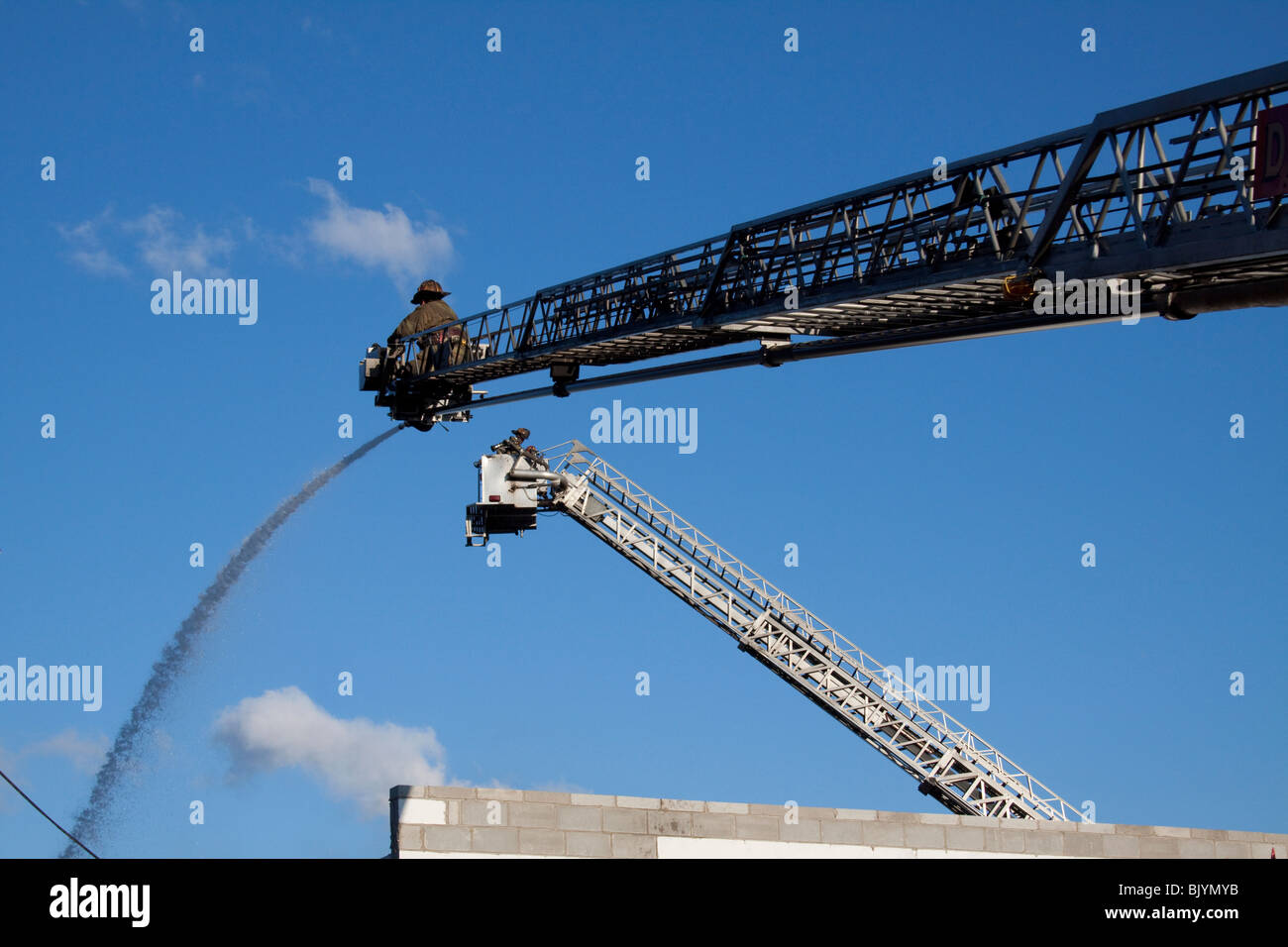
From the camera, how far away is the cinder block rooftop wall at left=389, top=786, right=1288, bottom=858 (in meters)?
18.3

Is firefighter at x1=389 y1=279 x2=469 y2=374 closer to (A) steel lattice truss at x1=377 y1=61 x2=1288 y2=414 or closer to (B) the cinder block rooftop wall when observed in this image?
(A) steel lattice truss at x1=377 y1=61 x2=1288 y2=414

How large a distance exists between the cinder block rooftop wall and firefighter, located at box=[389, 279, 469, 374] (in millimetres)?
20162

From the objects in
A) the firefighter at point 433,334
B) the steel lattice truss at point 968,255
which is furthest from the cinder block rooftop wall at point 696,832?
the firefighter at point 433,334

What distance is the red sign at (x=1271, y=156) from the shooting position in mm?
15883

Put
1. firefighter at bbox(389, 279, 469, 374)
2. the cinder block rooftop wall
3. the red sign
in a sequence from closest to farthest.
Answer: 1. the red sign
2. the cinder block rooftop wall
3. firefighter at bbox(389, 279, 469, 374)

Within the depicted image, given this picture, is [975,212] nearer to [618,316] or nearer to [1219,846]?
[1219,846]

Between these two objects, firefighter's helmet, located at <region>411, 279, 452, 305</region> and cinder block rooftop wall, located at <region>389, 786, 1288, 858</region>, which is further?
firefighter's helmet, located at <region>411, 279, 452, 305</region>

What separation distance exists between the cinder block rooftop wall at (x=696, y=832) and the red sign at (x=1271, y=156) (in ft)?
29.1

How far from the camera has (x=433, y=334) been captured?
129 feet
